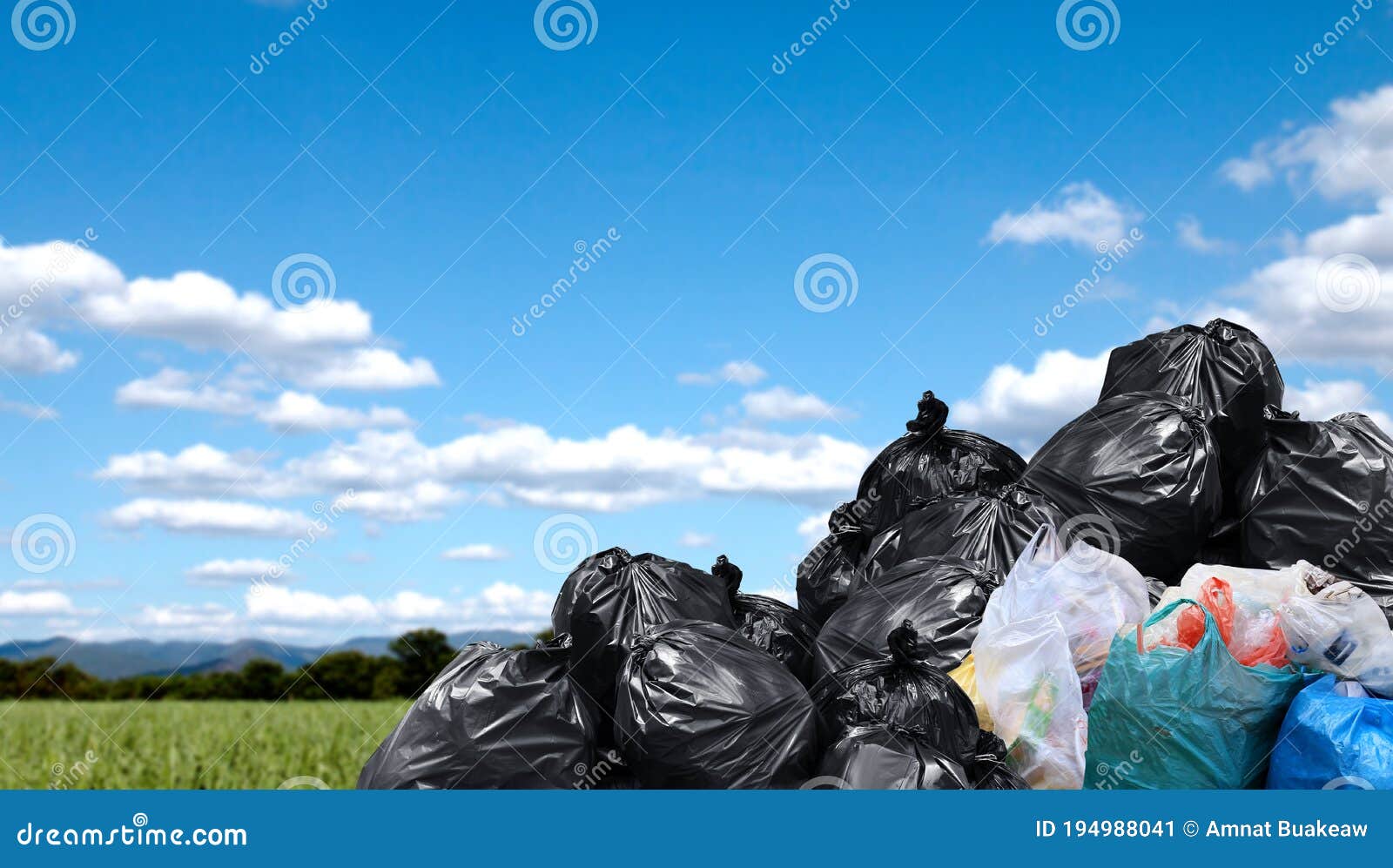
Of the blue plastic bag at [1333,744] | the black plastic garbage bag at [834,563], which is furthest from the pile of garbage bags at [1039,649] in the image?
the black plastic garbage bag at [834,563]

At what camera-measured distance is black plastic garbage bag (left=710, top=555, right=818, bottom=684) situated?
159 inches

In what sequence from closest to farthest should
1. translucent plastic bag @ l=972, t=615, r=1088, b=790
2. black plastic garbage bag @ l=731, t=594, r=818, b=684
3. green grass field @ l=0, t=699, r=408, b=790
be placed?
translucent plastic bag @ l=972, t=615, r=1088, b=790
black plastic garbage bag @ l=731, t=594, r=818, b=684
green grass field @ l=0, t=699, r=408, b=790

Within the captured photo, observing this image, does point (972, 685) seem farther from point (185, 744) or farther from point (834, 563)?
point (185, 744)

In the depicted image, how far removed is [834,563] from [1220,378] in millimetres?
1675

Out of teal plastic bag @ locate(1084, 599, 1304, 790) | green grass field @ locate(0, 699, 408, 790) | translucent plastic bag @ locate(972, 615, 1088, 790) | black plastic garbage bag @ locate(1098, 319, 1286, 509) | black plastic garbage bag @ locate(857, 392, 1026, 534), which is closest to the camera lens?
teal plastic bag @ locate(1084, 599, 1304, 790)

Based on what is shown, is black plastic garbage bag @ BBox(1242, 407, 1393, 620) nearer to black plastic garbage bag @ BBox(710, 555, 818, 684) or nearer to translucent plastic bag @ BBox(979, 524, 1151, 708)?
translucent plastic bag @ BBox(979, 524, 1151, 708)

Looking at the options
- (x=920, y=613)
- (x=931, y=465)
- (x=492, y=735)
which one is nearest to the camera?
(x=492, y=735)

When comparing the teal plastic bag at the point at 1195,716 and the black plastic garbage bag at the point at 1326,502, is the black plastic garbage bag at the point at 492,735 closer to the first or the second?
the teal plastic bag at the point at 1195,716

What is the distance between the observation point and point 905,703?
117 inches

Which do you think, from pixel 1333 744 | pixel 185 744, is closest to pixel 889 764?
pixel 1333 744

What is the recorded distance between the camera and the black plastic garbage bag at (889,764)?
2670mm

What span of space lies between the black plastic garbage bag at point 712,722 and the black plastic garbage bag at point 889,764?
0.43 feet

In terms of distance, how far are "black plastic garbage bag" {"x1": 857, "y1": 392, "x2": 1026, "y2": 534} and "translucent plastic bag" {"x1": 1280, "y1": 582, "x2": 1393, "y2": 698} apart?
4.97 feet

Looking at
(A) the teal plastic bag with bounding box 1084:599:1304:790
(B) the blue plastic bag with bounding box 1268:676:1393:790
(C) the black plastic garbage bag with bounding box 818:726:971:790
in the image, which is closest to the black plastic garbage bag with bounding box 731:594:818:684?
(C) the black plastic garbage bag with bounding box 818:726:971:790
